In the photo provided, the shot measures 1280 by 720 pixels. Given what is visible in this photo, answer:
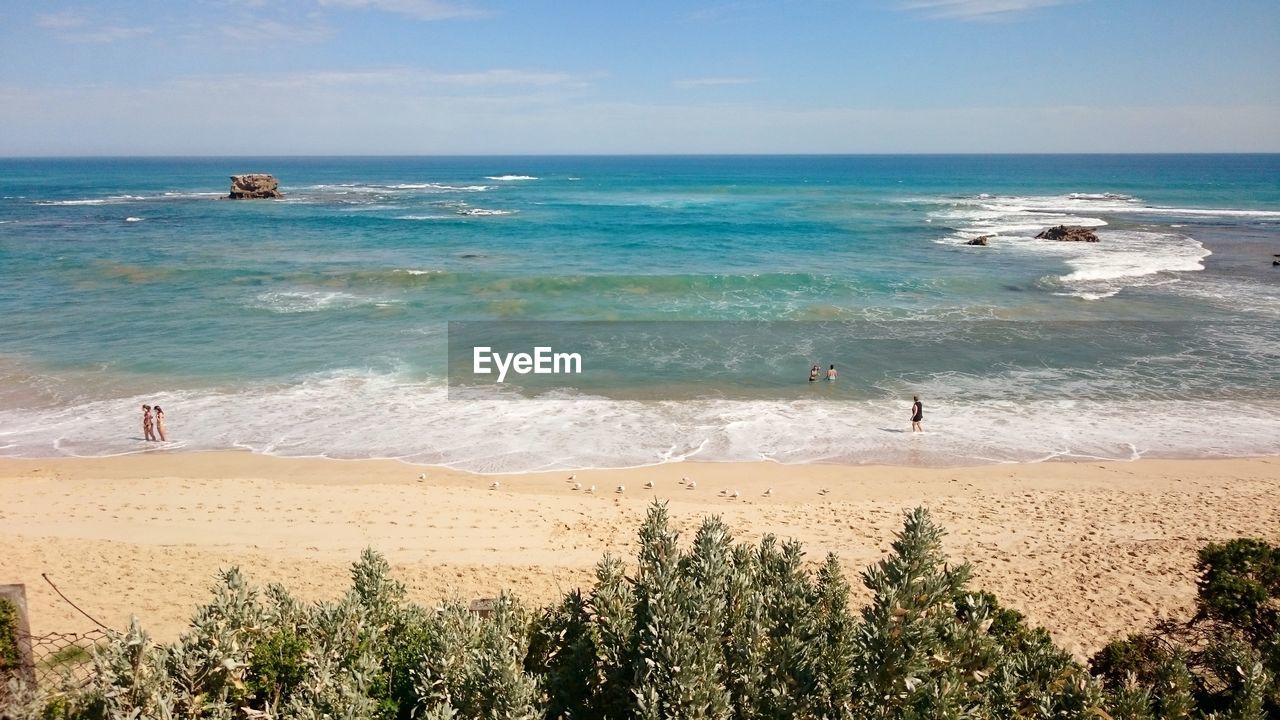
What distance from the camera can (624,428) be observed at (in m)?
19.8

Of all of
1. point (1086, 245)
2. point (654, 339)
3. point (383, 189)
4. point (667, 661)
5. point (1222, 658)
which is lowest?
point (654, 339)

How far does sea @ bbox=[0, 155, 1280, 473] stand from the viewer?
19.1 meters

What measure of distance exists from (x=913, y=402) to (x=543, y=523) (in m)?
12.4

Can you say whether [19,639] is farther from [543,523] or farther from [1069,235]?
[1069,235]

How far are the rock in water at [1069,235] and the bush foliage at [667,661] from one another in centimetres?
5133

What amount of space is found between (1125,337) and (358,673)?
98.7 ft

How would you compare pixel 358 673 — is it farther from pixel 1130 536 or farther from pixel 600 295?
pixel 600 295

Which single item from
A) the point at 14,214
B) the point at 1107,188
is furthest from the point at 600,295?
the point at 1107,188

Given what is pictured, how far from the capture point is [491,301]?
112ft

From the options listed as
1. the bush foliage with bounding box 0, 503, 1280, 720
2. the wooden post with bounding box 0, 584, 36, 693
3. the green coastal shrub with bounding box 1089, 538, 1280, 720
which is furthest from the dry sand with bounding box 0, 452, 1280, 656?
the bush foliage with bounding box 0, 503, 1280, 720

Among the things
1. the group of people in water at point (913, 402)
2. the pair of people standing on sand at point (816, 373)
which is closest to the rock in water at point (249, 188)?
the group of people in water at point (913, 402)

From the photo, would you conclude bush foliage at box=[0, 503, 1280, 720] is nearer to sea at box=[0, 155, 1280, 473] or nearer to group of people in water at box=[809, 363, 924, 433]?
sea at box=[0, 155, 1280, 473]

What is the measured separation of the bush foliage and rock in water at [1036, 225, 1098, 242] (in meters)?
51.3

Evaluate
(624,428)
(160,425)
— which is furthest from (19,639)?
(624,428)
